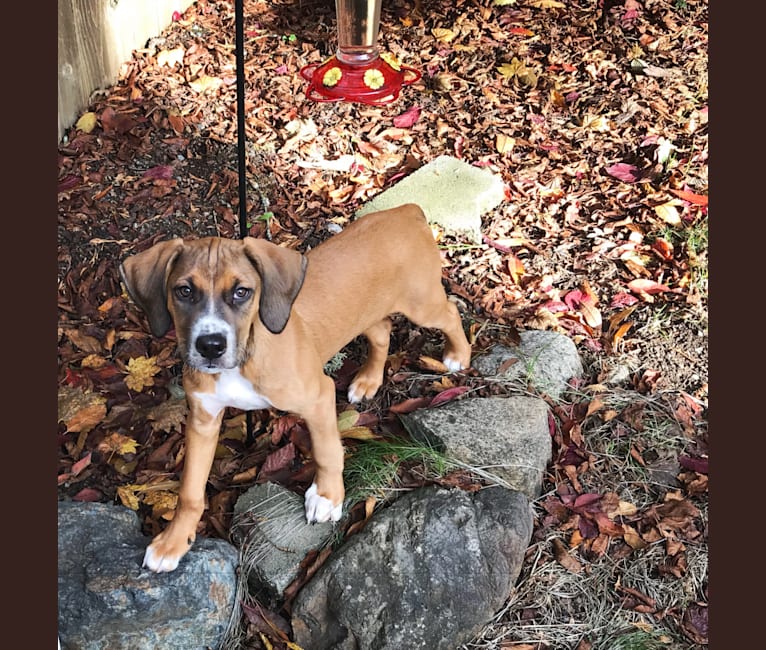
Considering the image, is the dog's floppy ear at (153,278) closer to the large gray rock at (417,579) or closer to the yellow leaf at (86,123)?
the large gray rock at (417,579)

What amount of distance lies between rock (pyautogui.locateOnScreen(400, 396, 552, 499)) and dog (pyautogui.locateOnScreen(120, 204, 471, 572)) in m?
0.55

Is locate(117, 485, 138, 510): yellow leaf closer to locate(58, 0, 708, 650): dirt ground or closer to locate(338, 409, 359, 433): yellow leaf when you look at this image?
locate(58, 0, 708, 650): dirt ground

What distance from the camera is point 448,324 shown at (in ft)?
16.9

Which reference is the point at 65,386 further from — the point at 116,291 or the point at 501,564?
the point at 501,564

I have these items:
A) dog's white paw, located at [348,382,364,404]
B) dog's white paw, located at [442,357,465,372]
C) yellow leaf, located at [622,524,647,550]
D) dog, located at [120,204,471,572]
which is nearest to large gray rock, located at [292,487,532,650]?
dog, located at [120,204,471,572]

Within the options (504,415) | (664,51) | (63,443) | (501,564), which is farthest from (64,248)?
(664,51)

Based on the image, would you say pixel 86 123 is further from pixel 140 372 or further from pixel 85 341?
pixel 140 372

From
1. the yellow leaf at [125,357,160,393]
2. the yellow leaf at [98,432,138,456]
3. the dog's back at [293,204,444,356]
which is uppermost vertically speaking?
the dog's back at [293,204,444,356]

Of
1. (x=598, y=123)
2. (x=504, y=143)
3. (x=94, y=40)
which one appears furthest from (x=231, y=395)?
(x=598, y=123)

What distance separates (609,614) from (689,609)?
15.2 inches

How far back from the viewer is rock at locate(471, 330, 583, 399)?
17.1 feet

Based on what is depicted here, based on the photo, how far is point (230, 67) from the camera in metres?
7.99

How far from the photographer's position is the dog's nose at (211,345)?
3.32 meters

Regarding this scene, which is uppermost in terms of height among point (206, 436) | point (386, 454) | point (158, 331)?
point (158, 331)
